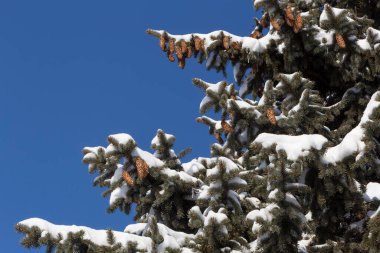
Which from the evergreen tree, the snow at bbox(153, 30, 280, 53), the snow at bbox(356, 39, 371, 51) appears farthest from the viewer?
the snow at bbox(153, 30, 280, 53)

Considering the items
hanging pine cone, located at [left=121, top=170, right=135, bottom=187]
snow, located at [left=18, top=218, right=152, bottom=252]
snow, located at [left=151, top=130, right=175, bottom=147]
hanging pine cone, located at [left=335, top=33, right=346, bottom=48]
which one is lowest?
snow, located at [left=18, top=218, right=152, bottom=252]

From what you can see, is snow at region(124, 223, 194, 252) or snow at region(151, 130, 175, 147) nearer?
snow at region(124, 223, 194, 252)

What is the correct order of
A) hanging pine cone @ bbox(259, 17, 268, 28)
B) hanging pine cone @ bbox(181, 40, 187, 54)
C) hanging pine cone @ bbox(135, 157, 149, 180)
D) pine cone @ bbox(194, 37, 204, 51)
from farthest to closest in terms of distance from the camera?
hanging pine cone @ bbox(259, 17, 268, 28) → hanging pine cone @ bbox(181, 40, 187, 54) → pine cone @ bbox(194, 37, 204, 51) → hanging pine cone @ bbox(135, 157, 149, 180)

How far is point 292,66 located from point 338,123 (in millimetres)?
1223

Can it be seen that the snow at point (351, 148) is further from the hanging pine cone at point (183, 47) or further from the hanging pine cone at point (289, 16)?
the hanging pine cone at point (183, 47)

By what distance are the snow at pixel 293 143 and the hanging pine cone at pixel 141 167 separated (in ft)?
4.92

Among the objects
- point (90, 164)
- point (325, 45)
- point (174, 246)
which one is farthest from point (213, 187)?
point (325, 45)

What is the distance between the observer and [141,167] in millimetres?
5980

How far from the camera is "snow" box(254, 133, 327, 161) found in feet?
16.7

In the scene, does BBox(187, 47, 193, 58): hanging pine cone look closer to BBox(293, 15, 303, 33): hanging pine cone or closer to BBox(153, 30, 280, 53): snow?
BBox(153, 30, 280, 53): snow

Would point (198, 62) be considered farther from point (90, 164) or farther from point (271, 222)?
point (271, 222)

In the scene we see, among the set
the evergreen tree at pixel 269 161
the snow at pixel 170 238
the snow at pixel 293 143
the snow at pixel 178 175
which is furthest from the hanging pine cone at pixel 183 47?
the snow at pixel 293 143

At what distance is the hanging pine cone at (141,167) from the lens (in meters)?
5.96

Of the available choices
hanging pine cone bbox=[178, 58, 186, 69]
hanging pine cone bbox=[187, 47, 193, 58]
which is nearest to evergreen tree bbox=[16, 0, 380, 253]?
hanging pine cone bbox=[187, 47, 193, 58]
